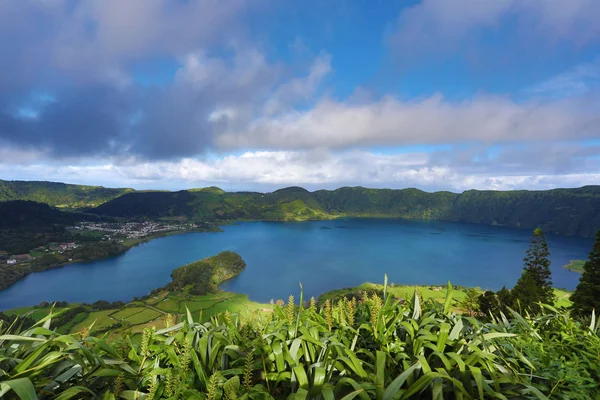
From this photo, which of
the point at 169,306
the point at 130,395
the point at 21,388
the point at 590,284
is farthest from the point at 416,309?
the point at 169,306

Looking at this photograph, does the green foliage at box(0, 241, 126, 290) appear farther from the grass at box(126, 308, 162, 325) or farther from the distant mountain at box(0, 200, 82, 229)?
the grass at box(126, 308, 162, 325)

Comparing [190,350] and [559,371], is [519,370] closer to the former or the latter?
[559,371]

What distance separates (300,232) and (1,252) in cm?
15096

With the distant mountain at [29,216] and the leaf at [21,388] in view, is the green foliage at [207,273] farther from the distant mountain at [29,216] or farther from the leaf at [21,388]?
→ the distant mountain at [29,216]

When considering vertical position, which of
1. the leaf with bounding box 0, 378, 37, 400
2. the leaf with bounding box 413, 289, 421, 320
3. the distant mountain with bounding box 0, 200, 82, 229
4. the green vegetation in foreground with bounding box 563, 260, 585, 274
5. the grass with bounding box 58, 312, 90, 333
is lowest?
the grass with bounding box 58, 312, 90, 333

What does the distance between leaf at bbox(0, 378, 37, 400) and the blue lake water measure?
8001cm

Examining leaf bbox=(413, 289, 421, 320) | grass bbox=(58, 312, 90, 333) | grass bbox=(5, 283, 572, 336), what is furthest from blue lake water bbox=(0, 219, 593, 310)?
leaf bbox=(413, 289, 421, 320)

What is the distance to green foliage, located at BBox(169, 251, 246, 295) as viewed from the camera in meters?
86.1

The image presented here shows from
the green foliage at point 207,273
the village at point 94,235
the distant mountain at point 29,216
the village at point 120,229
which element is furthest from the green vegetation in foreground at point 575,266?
the distant mountain at point 29,216

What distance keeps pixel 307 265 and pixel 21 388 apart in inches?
4461

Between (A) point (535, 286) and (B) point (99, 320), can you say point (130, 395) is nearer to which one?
(A) point (535, 286)

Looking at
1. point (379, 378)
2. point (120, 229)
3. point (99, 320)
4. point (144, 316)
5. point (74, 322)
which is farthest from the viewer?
point (120, 229)

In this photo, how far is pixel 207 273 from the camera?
9431cm

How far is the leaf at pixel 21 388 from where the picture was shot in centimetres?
123
